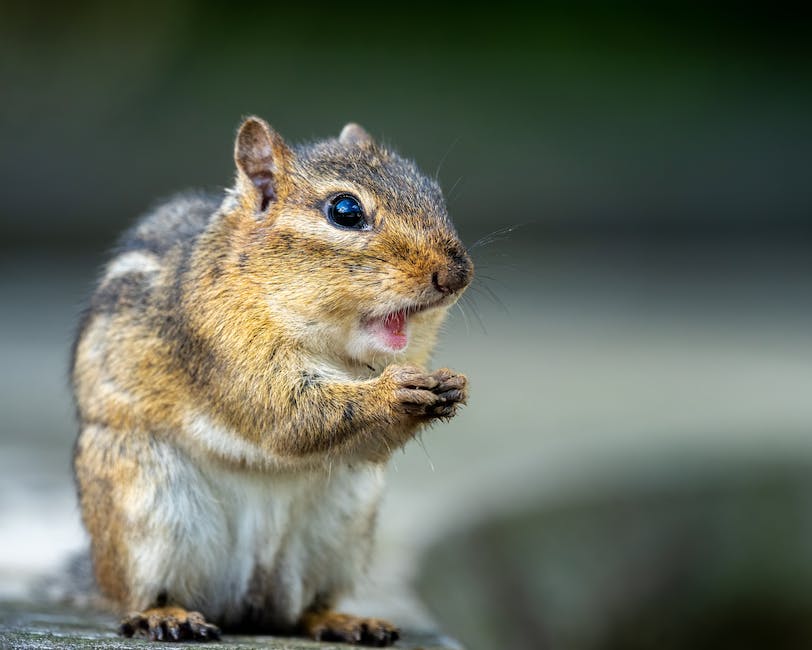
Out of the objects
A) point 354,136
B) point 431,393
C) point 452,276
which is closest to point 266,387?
point 431,393

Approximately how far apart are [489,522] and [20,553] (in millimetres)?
1992

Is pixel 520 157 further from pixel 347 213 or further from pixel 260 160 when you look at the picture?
pixel 347 213

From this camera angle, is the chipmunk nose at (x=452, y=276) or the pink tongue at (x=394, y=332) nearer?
the chipmunk nose at (x=452, y=276)

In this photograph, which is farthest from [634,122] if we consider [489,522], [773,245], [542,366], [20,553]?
[20,553]

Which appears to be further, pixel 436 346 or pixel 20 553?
pixel 20 553

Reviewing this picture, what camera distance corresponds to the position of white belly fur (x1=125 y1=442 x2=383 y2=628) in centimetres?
389

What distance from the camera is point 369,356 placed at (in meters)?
3.80

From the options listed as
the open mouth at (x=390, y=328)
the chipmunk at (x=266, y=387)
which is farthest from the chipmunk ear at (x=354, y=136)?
the open mouth at (x=390, y=328)

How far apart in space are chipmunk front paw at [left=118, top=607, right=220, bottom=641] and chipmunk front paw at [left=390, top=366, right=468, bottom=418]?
85cm

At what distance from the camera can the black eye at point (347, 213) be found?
3.71 metres

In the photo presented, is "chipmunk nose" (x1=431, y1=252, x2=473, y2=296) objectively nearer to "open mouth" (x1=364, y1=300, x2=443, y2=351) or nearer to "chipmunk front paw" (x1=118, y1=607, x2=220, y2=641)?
"open mouth" (x1=364, y1=300, x2=443, y2=351)

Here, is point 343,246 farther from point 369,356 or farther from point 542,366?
point 542,366

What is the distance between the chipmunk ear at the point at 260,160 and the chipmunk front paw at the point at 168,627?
1.24m

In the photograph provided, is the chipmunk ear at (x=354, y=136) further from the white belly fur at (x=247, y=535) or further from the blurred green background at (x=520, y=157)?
the blurred green background at (x=520, y=157)
